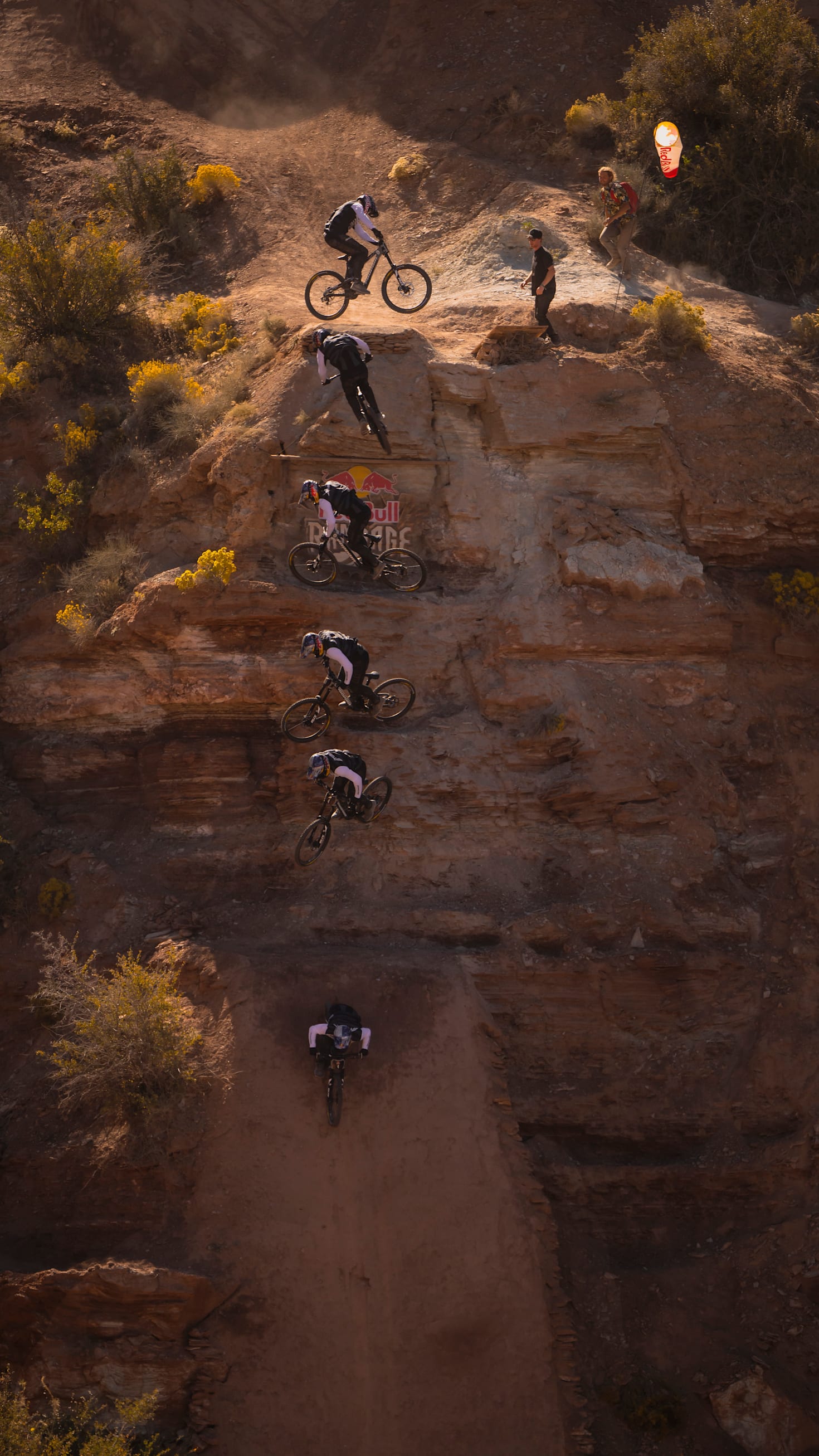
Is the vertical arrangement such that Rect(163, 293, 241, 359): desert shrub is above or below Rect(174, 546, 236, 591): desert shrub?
above

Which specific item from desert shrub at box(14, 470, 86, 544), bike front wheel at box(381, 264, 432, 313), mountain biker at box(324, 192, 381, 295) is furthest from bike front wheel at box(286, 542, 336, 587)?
bike front wheel at box(381, 264, 432, 313)

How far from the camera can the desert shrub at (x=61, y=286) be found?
18.6m

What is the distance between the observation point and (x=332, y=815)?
13.6m

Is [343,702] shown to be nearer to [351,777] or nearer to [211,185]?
[351,777]

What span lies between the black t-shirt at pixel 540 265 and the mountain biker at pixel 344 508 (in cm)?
538

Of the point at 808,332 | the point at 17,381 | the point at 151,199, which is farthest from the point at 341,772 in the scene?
the point at 151,199

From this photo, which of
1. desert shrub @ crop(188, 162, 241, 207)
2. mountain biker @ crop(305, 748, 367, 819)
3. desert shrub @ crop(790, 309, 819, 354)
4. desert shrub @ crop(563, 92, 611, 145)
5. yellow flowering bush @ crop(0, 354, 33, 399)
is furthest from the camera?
desert shrub @ crop(563, 92, 611, 145)

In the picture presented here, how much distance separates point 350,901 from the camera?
48.2 ft

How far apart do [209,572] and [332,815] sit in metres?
4.21

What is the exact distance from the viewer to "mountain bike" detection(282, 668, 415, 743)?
1373 cm

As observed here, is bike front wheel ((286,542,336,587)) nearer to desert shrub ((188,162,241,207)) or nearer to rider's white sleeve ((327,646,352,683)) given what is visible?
rider's white sleeve ((327,646,352,683))

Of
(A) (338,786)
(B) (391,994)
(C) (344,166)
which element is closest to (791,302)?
(C) (344,166)

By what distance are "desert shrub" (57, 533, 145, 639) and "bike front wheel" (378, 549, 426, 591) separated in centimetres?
376

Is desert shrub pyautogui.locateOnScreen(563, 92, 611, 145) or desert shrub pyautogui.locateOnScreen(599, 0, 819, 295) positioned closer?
desert shrub pyautogui.locateOnScreen(599, 0, 819, 295)
